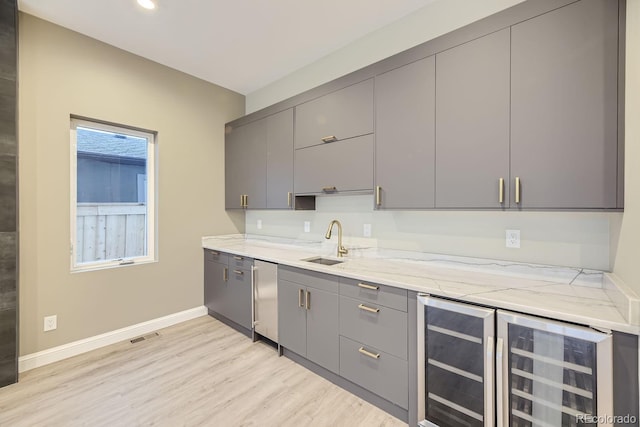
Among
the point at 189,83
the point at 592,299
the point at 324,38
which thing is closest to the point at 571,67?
the point at 592,299

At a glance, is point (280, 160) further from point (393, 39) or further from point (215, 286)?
point (215, 286)

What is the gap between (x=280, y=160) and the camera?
2963 mm

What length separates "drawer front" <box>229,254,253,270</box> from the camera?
280cm

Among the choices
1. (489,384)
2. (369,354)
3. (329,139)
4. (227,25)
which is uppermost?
(227,25)

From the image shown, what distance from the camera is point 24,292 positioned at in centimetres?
231

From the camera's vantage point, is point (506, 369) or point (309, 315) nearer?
point (506, 369)

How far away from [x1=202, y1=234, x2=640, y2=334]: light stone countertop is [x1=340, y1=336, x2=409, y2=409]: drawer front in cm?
49

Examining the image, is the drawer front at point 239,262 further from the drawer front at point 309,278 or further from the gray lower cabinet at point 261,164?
the gray lower cabinet at point 261,164

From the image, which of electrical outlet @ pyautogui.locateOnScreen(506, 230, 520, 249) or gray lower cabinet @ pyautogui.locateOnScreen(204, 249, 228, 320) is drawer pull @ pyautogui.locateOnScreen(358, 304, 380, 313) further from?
gray lower cabinet @ pyautogui.locateOnScreen(204, 249, 228, 320)

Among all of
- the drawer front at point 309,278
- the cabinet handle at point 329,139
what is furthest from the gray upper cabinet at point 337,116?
the drawer front at point 309,278

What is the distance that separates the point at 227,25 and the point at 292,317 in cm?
256

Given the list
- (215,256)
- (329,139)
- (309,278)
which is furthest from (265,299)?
(329,139)

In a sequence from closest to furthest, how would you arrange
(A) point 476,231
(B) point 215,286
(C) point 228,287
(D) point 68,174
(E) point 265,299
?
1. (A) point 476,231
2. (D) point 68,174
3. (E) point 265,299
4. (C) point 228,287
5. (B) point 215,286

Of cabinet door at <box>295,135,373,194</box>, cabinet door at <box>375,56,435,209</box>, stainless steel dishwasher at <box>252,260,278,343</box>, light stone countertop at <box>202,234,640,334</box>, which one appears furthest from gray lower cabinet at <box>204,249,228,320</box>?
cabinet door at <box>375,56,435,209</box>
